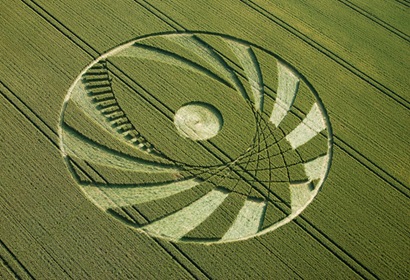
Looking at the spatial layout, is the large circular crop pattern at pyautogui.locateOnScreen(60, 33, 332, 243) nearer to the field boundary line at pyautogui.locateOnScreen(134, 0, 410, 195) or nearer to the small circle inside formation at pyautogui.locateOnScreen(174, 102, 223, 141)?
the small circle inside formation at pyautogui.locateOnScreen(174, 102, 223, 141)

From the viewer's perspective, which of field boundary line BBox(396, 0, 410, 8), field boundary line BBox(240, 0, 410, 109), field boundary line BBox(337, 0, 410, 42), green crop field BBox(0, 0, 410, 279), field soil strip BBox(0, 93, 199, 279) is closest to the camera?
field soil strip BBox(0, 93, 199, 279)

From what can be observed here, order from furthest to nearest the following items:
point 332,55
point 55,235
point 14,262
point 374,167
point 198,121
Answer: point 332,55, point 198,121, point 374,167, point 55,235, point 14,262

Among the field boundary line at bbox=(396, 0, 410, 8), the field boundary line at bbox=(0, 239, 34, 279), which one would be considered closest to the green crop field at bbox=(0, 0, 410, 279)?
the field boundary line at bbox=(0, 239, 34, 279)

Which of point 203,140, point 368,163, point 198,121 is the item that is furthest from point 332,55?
point 203,140

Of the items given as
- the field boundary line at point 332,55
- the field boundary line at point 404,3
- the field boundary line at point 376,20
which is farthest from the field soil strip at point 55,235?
the field boundary line at point 404,3

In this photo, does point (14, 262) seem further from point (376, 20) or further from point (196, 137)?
point (376, 20)

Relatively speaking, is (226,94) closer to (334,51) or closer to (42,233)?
(334,51)

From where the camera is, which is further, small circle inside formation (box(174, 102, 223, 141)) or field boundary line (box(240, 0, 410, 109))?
field boundary line (box(240, 0, 410, 109))
